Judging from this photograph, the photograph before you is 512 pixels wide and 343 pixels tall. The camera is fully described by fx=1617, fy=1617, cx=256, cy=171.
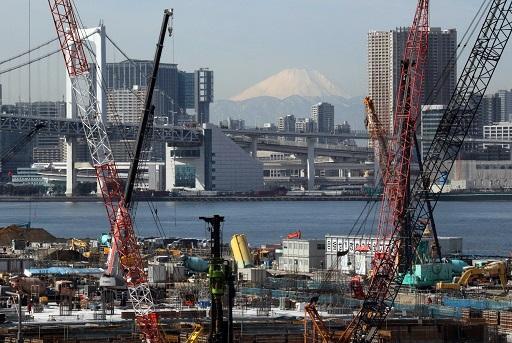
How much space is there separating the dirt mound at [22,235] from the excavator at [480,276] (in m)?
25.6

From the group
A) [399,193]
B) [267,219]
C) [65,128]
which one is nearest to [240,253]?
[399,193]

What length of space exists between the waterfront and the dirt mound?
54.2 ft

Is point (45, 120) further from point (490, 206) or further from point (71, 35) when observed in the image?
point (71, 35)

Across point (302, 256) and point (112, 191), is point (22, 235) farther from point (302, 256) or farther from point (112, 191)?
point (112, 191)

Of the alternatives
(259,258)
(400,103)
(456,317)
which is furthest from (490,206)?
(456,317)

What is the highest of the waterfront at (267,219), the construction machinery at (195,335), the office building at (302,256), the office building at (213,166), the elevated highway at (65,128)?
the elevated highway at (65,128)

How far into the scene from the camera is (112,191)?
1417 inches

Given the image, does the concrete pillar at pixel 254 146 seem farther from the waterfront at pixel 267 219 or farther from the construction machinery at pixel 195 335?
the construction machinery at pixel 195 335

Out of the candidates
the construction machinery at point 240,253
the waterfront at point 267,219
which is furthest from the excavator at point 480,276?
the waterfront at point 267,219

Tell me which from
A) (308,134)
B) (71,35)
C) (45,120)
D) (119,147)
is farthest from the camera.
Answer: (119,147)

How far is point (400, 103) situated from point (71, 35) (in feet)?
36.0

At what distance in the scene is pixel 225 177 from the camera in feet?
563

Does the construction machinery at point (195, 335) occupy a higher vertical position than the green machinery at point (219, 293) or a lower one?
lower

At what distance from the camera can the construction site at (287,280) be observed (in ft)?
95.7
